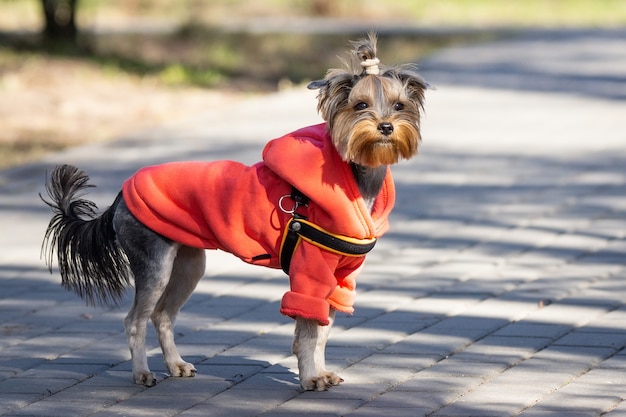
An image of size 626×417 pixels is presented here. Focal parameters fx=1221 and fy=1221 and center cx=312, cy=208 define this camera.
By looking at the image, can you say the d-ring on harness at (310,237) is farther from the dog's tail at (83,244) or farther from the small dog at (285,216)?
the dog's tail at (83,244)

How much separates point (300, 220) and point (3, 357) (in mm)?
1847

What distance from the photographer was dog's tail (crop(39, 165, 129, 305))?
562 centimetres

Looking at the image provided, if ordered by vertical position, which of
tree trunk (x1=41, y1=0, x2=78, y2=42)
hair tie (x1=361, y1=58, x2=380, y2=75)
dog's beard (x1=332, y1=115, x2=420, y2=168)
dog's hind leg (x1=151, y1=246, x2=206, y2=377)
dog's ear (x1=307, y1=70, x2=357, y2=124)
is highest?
tree trunk (x1=41, y1=0, x2=78, y2=42)

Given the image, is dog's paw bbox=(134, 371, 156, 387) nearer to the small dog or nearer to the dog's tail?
the small dog

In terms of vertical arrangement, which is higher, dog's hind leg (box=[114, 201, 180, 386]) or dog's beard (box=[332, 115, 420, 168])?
dog's beard (box=[332, 115, 420, 168])

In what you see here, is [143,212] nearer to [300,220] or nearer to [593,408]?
[300,220]

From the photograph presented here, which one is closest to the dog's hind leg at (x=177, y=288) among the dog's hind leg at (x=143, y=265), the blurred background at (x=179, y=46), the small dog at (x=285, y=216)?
the small dog at (x=285, y=216)

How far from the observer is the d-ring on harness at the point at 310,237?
5199 millimetres

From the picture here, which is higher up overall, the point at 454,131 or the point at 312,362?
the point at 454,131

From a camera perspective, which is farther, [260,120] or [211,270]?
[260,120]

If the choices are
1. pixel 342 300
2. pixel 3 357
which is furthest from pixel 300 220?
pixel 3 357

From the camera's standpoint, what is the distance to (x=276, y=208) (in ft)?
17.4

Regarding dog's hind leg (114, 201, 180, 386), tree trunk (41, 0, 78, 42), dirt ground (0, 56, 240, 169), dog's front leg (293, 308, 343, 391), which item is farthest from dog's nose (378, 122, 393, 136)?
tree trunk (41, 0, 78, 42)

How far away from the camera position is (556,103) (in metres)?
14.4
